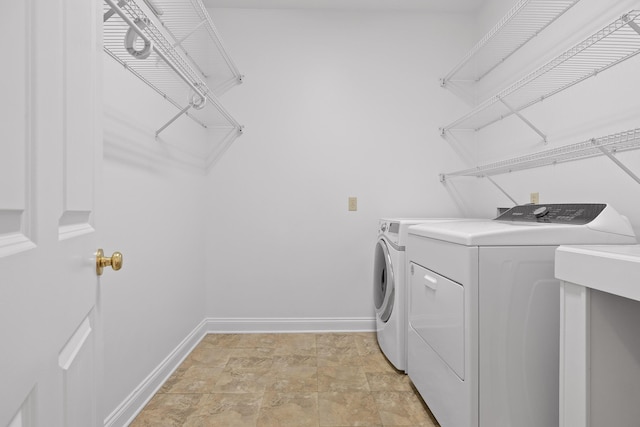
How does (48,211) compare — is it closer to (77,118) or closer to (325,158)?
(77,118)

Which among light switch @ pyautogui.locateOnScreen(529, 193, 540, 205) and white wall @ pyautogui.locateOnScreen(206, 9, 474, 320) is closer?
light switch @ pyautogui.locateOnScreen(529, 193, 540, 205)

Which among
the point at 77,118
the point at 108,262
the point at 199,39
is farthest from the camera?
the point at 199,39

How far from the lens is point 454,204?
2.60 metres

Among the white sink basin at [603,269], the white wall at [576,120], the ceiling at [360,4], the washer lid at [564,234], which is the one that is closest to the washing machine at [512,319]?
the washer lid at [564,234]

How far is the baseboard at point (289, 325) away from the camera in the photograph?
254 centimetres

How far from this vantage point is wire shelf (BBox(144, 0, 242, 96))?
5.67 feet

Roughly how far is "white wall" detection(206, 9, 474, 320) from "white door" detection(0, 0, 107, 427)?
1.87m

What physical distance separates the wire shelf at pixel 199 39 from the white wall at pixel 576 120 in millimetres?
1934

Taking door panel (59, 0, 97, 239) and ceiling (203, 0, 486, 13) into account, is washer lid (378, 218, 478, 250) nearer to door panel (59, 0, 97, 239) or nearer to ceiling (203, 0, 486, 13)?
door panel (59, 0, 97, 239)

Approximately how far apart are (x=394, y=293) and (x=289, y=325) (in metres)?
1.03

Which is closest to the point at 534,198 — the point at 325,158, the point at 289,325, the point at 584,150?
the point at 584,150

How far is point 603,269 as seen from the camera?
754 millimetres

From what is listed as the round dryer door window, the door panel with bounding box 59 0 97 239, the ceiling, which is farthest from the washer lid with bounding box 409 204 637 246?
the ceiling

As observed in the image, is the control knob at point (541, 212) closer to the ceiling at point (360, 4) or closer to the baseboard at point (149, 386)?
the ceiling at point (360, 4)
